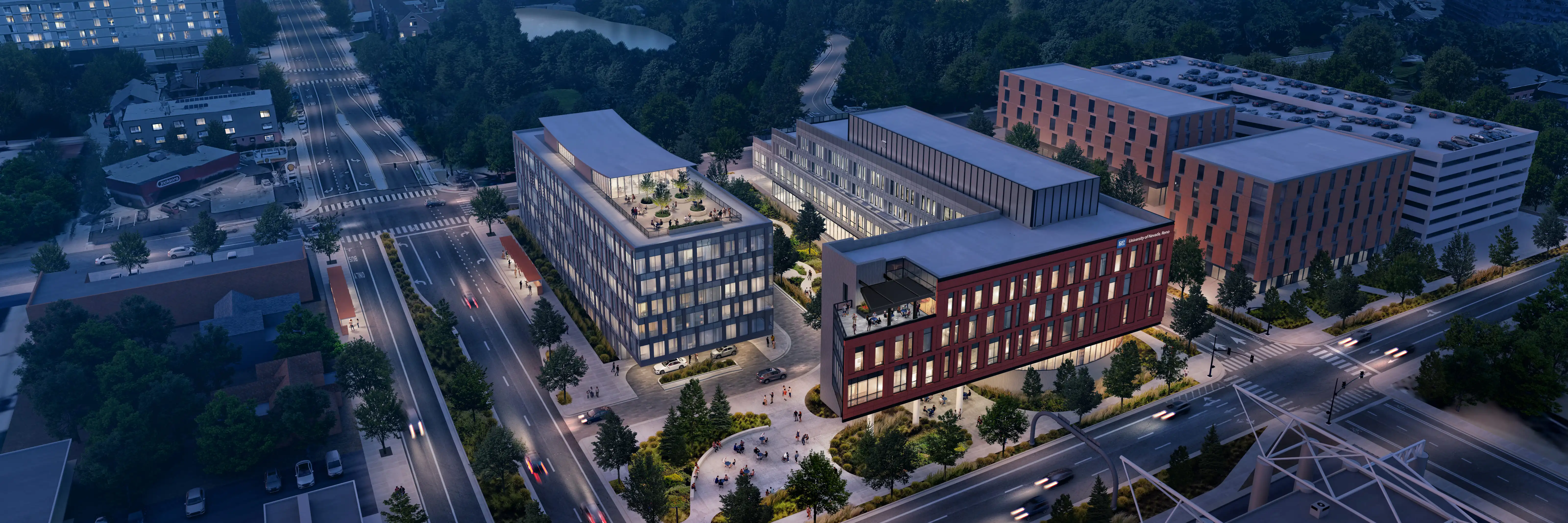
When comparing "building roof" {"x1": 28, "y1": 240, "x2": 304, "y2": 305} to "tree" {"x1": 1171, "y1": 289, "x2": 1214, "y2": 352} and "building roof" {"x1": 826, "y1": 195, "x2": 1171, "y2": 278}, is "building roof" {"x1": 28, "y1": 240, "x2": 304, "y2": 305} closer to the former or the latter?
"building roof" {"x1": 826, "y1": 195, "x2": 1171, "y2": 278}

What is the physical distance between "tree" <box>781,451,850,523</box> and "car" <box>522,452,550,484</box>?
1650 centimetres

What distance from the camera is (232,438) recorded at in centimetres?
10138

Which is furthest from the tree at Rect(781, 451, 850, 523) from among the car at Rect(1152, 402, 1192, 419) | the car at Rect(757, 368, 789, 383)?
the car at Rect(1152, 402, 1192, 419)

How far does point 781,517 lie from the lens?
321 feet

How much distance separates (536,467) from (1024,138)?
11841 centimetres

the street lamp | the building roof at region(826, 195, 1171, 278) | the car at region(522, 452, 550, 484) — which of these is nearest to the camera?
the car at region(522, 452, 550, 484)

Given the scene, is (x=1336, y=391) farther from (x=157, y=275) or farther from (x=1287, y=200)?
(x=157, y=275)

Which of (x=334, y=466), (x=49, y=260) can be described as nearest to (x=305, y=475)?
(x=334, y=466)

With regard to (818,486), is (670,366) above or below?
below

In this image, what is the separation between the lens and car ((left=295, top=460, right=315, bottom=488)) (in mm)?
101438

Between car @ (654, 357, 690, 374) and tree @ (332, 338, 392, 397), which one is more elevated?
tree @ (332, 338, 392, 397)

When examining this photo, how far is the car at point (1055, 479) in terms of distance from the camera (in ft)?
333

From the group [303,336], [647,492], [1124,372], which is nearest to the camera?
[647,492]

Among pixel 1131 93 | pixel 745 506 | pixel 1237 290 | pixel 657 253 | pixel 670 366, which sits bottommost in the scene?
pixel 670 366
